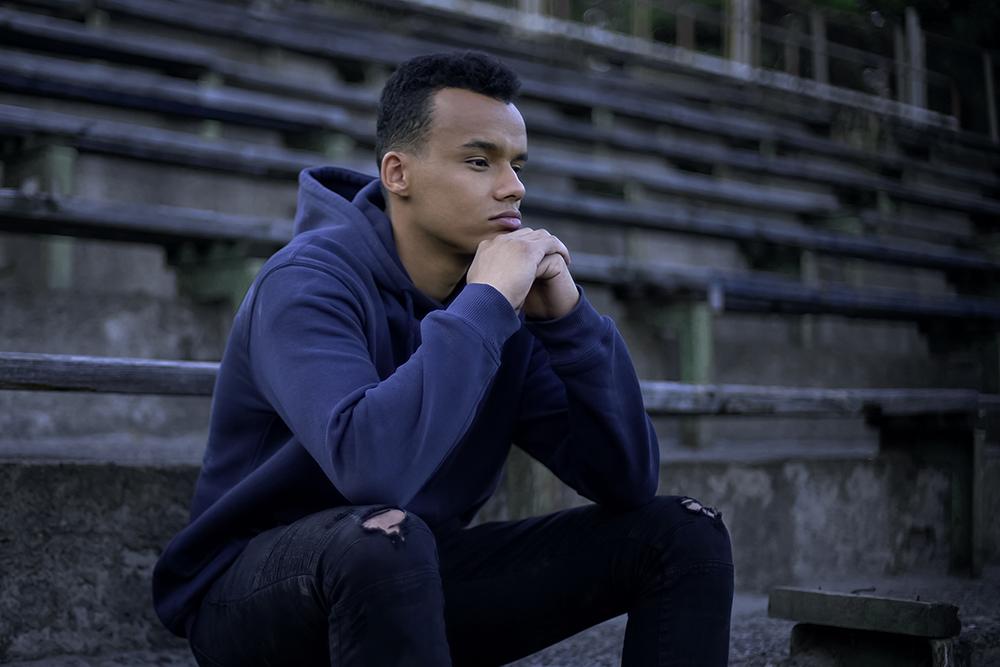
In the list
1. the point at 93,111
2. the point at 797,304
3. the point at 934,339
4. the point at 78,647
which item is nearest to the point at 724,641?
the point at 78,647

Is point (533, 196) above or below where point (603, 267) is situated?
above

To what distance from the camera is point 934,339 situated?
585 centimetres

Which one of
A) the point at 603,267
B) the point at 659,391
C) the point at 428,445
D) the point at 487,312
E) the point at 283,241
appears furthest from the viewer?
the point at 603,267

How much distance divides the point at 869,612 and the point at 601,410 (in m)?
0.64

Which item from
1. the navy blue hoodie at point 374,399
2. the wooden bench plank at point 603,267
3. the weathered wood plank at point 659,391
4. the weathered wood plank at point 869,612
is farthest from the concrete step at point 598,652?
the wooden bench plank at point 603,267

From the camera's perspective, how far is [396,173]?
2.02 m

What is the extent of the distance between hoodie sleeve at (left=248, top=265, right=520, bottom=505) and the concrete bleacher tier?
65 centimetres

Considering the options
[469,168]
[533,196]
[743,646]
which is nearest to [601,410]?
[469,168]

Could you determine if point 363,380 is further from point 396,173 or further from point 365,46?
point 365,46

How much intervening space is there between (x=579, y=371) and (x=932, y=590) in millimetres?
1743

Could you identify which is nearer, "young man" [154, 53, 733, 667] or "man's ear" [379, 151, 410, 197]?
"young man" [154, 53, 733, 667]

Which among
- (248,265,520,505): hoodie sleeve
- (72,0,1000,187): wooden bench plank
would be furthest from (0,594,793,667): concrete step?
(72,0,1000,187): wooden bench plank

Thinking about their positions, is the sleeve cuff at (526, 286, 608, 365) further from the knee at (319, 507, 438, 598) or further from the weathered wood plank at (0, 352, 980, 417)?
the weathered wood plank at (0, 352, 980, 417)

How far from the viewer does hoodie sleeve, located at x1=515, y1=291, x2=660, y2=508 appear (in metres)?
1.87
